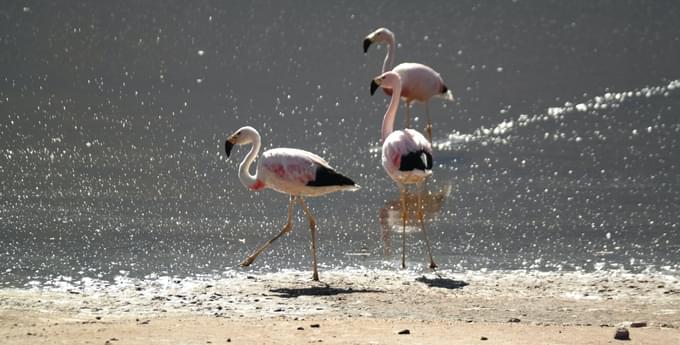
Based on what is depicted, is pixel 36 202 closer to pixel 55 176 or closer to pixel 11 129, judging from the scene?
pixel 55 176

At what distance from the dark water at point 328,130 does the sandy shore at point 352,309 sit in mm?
373

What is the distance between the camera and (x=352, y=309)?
6680 mm

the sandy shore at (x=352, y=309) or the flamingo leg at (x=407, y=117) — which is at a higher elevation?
the flamingo leg at (x=407, y=117)

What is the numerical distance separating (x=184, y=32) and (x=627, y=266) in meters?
9.01

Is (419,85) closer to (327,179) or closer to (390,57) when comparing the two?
(390,57)

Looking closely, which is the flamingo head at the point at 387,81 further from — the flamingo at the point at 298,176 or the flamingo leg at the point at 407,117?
the flamingo leg at the point at 407,117

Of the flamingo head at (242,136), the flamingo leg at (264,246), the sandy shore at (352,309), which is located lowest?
the sandy shore at (352,309)

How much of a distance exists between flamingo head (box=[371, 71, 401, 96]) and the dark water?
815mm

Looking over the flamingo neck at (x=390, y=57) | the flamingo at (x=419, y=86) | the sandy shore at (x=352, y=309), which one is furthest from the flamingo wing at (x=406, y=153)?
the flamingo neck at (x=390, y=57)

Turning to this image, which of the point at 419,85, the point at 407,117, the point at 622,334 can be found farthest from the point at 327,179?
the point at 419,85

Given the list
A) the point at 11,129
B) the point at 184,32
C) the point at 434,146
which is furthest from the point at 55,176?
the point at 184,32

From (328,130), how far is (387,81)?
6.06 feet

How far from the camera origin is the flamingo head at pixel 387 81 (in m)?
9.58

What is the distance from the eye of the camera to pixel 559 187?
9.61m
